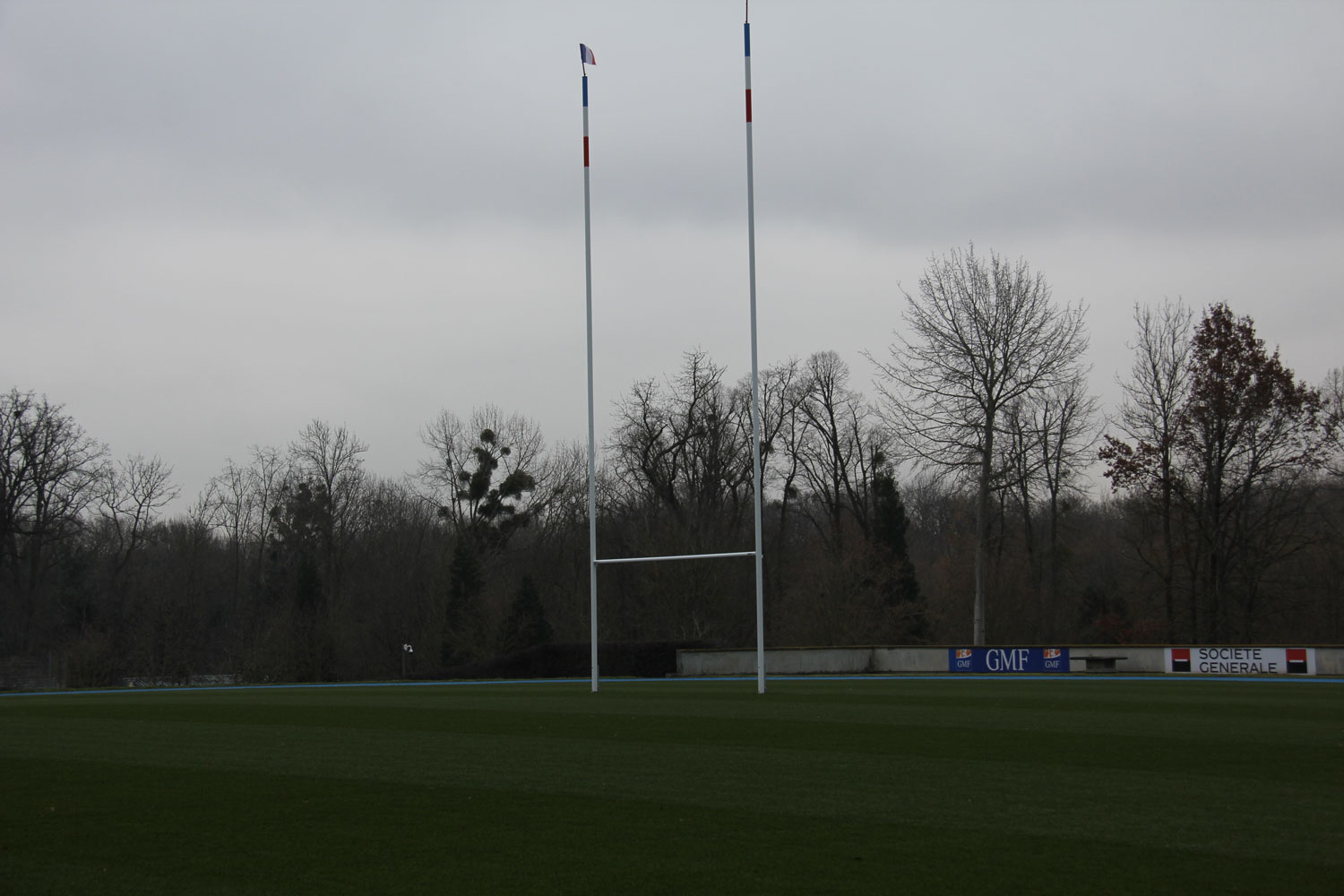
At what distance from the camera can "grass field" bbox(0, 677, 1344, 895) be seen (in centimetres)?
614

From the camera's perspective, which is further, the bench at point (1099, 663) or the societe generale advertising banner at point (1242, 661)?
the bench at point (1099, 663)

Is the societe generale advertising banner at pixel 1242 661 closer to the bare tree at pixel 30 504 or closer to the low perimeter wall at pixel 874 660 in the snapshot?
the low perimeter wall at pixel 874 660

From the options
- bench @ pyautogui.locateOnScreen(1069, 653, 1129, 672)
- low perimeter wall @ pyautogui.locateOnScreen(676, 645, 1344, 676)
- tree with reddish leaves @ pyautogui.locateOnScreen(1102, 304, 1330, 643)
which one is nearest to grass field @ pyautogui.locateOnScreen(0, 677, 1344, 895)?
low perimeter wall @ pyautogui.locateOnScreen(676, 645, 1344, 676)

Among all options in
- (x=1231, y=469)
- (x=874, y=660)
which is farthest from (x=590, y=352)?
(x=1231, y=469)

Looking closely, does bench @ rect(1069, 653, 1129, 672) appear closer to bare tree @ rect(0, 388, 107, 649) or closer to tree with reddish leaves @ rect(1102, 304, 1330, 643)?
tree with reddish leaves @ rect(1102, 304, 1330, 643)

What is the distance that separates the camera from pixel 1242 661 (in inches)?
1153

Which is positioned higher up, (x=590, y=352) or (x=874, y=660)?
A: (x=590, y=352)

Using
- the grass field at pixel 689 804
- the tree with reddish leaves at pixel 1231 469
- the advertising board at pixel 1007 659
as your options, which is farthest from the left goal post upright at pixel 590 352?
the tree with reddish leaves at pixel 1231 469

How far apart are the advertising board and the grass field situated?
51.9ft

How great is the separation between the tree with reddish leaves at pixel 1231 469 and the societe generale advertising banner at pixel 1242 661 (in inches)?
447

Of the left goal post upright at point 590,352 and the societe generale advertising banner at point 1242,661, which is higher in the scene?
the left goal post upright at point 590,352

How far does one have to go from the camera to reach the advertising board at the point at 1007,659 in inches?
1256

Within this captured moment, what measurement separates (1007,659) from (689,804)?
85.7 feet

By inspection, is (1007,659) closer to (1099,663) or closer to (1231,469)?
(1099,663)
